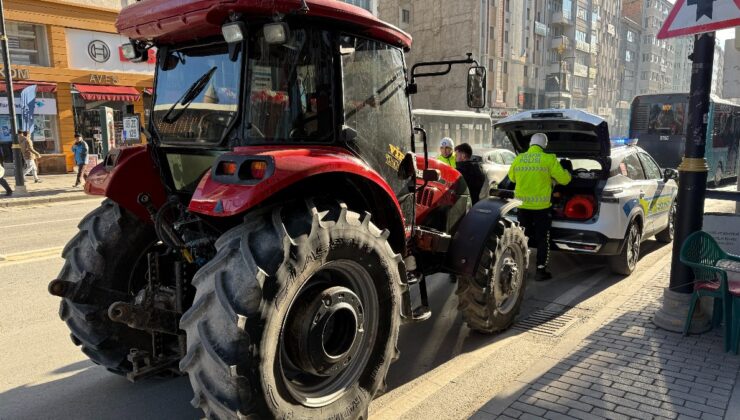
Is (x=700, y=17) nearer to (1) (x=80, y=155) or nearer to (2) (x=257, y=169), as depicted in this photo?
(2) (x=257, y=169)

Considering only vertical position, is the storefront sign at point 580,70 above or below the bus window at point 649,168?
above

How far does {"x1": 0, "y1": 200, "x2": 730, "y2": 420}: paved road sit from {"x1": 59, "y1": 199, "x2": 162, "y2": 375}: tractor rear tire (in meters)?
→ 0.31

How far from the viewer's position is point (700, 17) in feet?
14.3

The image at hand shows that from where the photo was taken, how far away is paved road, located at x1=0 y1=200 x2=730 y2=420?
3.54 m

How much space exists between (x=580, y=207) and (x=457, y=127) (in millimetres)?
19990

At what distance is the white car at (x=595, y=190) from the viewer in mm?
6500

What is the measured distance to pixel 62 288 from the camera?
3143mm

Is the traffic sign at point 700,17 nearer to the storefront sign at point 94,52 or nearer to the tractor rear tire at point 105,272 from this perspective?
the tractor rear tire at point 105,272

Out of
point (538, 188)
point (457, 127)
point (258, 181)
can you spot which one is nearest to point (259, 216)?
point (258, 181)

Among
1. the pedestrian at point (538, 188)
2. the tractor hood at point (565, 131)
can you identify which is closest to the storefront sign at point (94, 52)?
the tractor hood at point (565, 131)

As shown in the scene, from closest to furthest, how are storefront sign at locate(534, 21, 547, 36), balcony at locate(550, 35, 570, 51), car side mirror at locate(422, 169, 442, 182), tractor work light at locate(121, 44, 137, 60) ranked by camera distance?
tractor work light at locate(121, 44, 137, 60)
car side mirror at locate(422, 169, 442, 182)
storefront sign at locate(534, 21, 547, 36)
balcony at locate(550, 35, 570, 51)

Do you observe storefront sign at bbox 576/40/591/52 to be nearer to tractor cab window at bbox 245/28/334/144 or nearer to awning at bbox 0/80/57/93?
awning at bbox 0/80/57/93

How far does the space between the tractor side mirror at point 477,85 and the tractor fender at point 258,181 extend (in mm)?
1732

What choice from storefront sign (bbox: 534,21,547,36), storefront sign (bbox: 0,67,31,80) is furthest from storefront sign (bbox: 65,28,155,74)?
storefront sign (bbox: 534,21,547,36)
